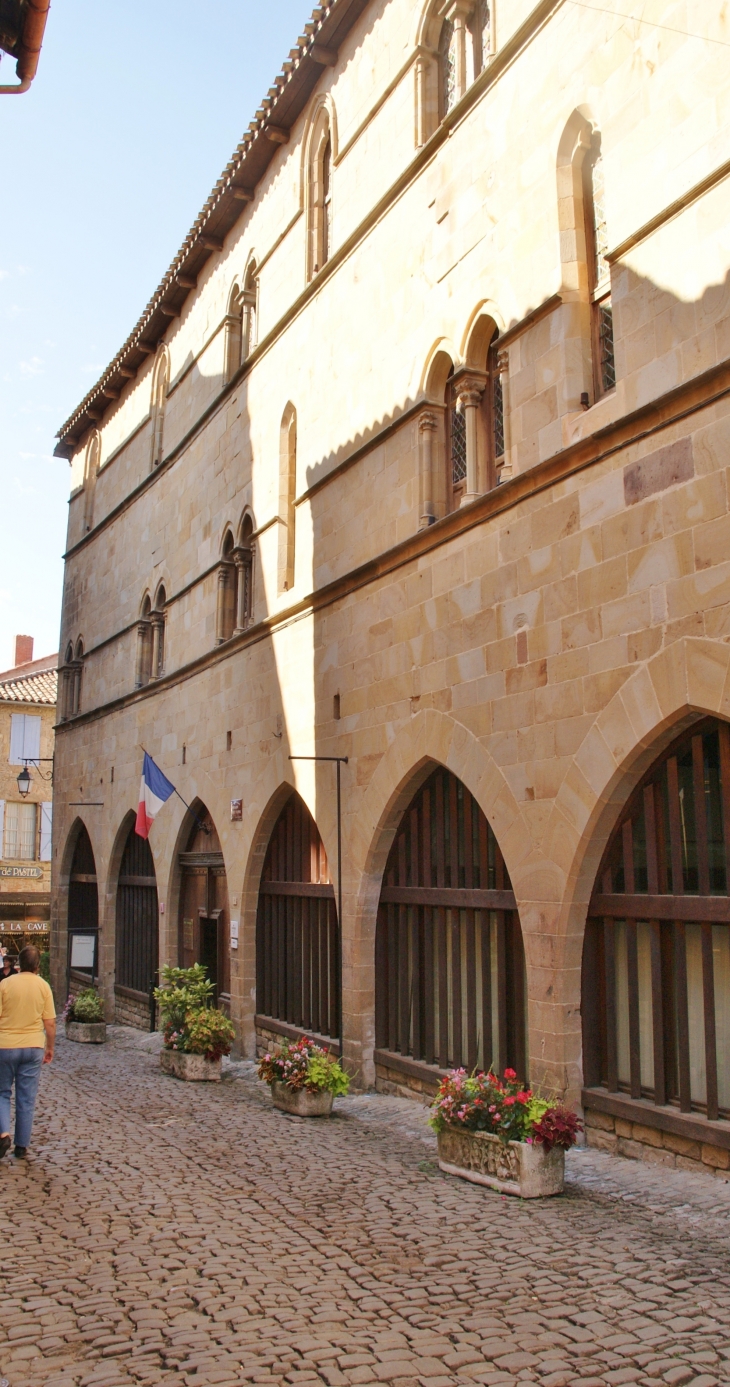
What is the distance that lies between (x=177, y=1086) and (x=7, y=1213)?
17.8 ft

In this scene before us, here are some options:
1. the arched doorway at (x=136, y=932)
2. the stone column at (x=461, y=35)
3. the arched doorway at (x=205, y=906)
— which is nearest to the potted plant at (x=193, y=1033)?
the arched doorway at (x=205, y=906)

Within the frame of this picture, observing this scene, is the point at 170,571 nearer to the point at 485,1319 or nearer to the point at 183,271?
the point at 183,271

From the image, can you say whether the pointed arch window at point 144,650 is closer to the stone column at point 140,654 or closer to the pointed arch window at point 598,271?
the stone column at point 140,654

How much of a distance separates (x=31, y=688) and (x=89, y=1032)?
2050 centimetres

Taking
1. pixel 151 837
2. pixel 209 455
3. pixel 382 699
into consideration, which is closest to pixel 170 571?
pixel 209 455

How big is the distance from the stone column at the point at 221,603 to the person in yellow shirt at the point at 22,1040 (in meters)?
8.22

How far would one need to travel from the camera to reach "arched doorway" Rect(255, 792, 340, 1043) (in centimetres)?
1241

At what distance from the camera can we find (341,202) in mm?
13070

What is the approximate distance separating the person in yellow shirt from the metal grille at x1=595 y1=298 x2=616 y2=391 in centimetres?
597

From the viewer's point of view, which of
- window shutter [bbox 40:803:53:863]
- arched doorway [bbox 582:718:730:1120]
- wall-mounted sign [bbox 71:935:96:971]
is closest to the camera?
arched doorway [bbox 582:718:730:1120]

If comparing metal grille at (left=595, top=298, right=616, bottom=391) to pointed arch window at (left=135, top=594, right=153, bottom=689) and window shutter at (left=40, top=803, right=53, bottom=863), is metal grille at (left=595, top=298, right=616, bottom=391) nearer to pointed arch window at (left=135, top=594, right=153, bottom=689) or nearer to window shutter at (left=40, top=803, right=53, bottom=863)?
pointed arch window at (left=135, top=594, right=153, bottom=689)

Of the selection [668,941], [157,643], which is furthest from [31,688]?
[668,941]

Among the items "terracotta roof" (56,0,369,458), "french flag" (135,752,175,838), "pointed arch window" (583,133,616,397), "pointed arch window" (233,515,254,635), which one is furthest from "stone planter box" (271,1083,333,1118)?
"terracotta roof" (56,0,369,458)

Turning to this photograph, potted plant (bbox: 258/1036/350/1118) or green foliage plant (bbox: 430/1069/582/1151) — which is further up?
green foliage plant (bbox: 430/1069/582/1151)
